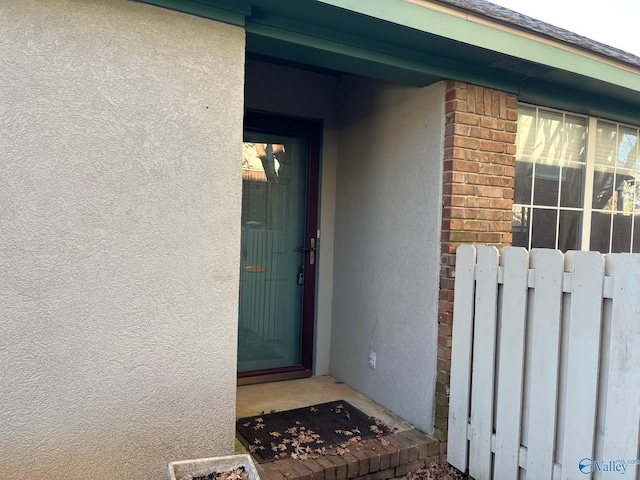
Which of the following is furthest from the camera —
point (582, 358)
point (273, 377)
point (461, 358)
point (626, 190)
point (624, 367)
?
point (626, 190)

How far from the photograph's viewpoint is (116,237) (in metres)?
2.14

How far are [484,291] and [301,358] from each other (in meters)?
1.96

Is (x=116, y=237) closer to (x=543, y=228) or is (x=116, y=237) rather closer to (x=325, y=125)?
(x=325, y=125)

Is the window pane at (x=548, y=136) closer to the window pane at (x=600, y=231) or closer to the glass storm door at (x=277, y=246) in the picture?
the window pane at (x=600, y=231)

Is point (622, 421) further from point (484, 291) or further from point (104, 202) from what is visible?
point (104, 202)

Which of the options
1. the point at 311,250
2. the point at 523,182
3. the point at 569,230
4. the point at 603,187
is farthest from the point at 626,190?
the point at 311,250

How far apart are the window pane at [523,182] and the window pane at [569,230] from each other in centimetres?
45

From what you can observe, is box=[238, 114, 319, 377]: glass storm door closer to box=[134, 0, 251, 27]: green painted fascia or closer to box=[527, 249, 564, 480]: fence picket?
box=[134, 0, 251, 27]: green painted fascia

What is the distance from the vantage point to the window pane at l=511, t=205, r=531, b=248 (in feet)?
11.3

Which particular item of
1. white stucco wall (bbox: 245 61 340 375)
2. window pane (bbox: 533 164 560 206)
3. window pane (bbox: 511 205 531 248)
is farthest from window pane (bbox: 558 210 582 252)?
white stucco wall (bbox: 245 61 340 375)

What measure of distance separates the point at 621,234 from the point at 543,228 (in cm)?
119

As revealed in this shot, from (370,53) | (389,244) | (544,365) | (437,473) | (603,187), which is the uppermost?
(370,53)

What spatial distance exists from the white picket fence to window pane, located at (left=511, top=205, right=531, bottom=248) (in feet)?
2.61

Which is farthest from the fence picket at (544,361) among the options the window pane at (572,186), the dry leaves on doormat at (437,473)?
the window pane at (572,186)
